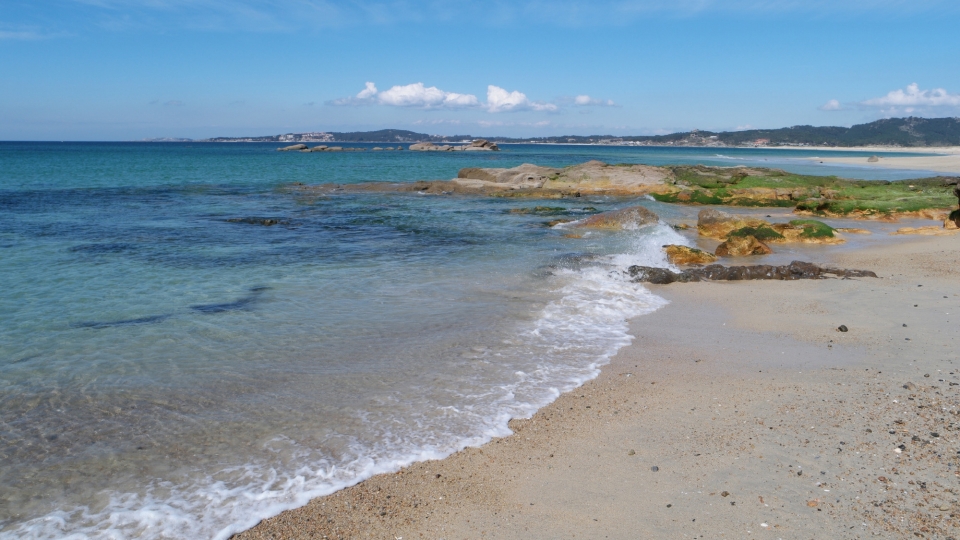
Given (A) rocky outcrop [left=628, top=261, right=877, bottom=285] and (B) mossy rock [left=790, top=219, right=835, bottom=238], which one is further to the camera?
(B) mossy rock [left=790, top=219, right=835, bottom=238]

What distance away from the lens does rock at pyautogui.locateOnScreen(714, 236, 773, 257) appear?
16672 millimetres

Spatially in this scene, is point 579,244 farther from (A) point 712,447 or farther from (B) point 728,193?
(B) point 728,193

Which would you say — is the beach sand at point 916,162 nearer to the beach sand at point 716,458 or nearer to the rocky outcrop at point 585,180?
the rocky outcrop at point 585,180

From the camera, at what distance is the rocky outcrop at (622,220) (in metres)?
21.8

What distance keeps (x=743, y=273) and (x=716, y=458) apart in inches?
346

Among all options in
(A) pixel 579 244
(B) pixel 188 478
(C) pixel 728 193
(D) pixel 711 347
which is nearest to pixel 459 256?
(A) pixel 579 244

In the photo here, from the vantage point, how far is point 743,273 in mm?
13453

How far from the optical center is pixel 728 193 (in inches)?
1315

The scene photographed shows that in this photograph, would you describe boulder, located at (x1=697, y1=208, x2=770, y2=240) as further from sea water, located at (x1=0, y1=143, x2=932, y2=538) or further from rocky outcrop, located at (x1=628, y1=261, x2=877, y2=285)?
rocky outcrop, located at (x1=628, y1=261, x2=877, y2=285)

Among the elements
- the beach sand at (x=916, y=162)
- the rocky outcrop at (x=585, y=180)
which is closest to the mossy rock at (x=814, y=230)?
the rocky outcrop at (x=585, y=180)

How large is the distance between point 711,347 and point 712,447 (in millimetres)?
3268

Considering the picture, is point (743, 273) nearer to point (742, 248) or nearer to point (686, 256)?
point (686, 256)

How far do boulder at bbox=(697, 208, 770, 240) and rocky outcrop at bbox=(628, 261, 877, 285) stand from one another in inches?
242

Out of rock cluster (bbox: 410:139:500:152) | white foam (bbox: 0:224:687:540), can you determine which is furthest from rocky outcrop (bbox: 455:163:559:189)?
rock cluster (bbox: 410:139:500:152)
